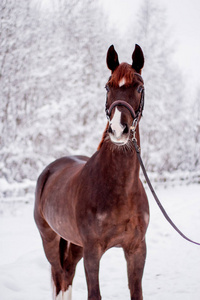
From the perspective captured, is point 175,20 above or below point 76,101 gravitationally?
above

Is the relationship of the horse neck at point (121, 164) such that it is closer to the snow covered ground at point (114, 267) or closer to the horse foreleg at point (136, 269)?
the horse foreleg at point (136, 269)

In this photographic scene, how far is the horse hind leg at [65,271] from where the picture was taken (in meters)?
3.15

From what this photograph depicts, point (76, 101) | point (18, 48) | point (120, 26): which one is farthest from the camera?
point (120, 26)

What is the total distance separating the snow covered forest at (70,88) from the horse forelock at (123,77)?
6.62 m

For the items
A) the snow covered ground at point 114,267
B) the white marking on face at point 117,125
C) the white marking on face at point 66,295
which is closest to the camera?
the white marking on face at point 117,125

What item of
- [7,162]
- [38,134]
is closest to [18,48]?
[38,134]

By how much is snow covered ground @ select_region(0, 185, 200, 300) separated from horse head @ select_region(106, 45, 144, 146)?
7.91 ft

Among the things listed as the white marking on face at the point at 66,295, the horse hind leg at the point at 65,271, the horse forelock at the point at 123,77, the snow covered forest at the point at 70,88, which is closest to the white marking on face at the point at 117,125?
the horse forelock at the point at 123,77

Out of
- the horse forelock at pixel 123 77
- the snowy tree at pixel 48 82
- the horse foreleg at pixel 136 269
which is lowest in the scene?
the horse foreleg at pixel 136 269

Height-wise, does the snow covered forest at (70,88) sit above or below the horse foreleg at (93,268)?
above

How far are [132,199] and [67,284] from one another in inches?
60.7

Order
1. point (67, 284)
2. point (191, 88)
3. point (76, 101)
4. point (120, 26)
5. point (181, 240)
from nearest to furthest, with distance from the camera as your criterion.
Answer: point (67, 284)
point (181, 240)
point (76, 101)
point (120, 26)
point (191, 88)

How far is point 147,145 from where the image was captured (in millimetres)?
13742

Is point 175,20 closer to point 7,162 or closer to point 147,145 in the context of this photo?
point 147,145
